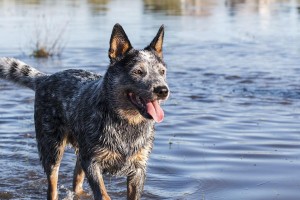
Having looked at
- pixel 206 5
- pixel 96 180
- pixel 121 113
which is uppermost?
pixel 121 113

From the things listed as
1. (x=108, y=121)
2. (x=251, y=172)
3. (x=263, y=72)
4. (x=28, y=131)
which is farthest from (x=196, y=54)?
(x=108, y=121)

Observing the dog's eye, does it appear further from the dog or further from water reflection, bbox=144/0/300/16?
water reflection, bbox=144/0/300/16

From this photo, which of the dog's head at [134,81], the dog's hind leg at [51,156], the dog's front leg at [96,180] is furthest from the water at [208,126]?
the dog's head at [134,81]

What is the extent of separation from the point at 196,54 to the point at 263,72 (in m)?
4.24

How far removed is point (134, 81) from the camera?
5527mm

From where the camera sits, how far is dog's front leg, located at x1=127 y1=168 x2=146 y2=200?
232 inches

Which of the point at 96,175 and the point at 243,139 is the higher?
→ the point at 96,175

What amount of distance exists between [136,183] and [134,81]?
42.6 inches

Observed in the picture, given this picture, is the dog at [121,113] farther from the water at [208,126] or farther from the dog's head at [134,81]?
the water at [208,126]

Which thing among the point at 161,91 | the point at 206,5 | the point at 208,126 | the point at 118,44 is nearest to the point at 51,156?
the point at 118,44

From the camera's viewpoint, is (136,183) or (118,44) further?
(136,183)

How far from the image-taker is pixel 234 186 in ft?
23.5

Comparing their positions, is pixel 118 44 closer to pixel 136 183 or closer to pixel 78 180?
pixel 136 183

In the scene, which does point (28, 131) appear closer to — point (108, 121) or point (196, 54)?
point (108, 121)
